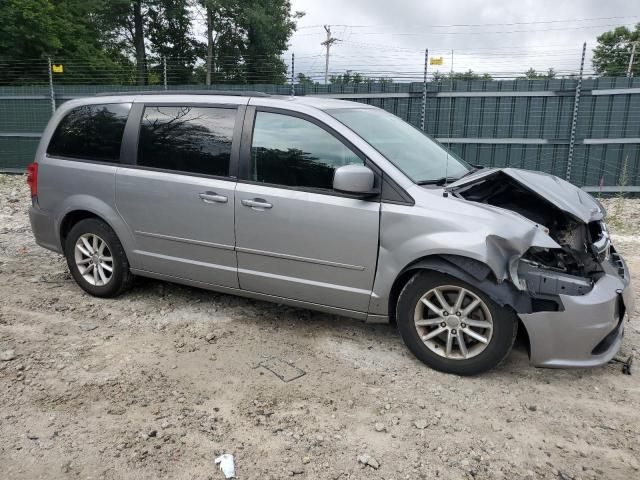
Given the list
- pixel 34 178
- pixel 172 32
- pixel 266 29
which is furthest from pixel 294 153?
pixel 172 32

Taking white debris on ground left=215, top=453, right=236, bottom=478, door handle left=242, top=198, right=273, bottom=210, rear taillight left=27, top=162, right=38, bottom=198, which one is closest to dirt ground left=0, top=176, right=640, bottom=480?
white debris on ground left=215, top=453, right=236, bottom=478

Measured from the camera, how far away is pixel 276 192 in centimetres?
390

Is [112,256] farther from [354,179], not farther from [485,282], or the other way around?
[485,282]

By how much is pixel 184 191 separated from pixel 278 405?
189cm

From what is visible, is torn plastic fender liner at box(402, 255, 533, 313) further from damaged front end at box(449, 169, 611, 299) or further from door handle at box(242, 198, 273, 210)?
door handle at box(242, 198, 273, 210)

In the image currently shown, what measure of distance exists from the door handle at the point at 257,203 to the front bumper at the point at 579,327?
1.88m

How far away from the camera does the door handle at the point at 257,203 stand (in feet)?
12.8

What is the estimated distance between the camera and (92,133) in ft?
15.7

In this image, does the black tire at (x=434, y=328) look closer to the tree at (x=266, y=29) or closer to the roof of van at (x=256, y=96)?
the roof of van at (x=256, y=96)

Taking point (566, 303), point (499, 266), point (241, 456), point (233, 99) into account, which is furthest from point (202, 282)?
point (566, 303)

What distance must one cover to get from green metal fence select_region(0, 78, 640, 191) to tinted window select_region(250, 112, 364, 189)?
24.9ft

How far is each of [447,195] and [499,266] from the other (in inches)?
23.2

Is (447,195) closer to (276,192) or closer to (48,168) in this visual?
(276,192)

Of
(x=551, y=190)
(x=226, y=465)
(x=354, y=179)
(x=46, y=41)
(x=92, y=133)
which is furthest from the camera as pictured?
(x=46, y=41)
